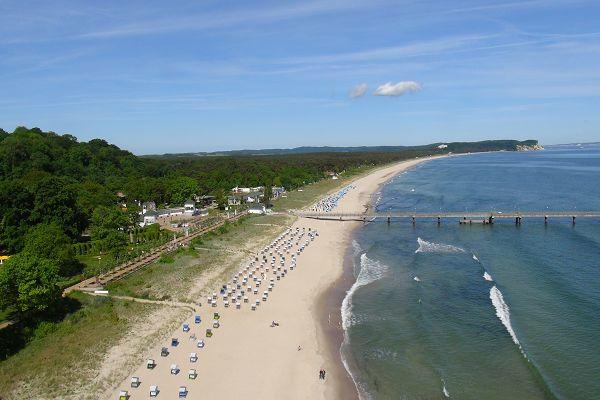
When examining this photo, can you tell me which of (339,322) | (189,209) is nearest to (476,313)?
(339,322)

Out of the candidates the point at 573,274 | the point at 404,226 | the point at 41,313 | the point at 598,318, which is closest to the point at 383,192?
the point at 404,226

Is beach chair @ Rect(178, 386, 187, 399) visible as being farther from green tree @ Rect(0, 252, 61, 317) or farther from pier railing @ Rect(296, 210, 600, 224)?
pier railing @ Rect(296, 210, 600, 224)

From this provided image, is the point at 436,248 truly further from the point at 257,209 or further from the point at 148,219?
the point at 148,219

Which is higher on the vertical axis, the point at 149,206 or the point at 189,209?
the point at 149,206

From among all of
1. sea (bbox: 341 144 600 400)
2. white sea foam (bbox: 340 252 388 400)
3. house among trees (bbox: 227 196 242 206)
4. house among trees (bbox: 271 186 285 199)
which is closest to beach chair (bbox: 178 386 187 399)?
white sea foam (bbox: 340 252 388 400)

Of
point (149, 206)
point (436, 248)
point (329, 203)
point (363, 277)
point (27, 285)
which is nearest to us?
point (27, 285)

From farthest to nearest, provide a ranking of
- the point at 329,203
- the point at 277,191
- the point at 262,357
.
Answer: the point at 277,191 → the point at 329,203 → the point at 262,357

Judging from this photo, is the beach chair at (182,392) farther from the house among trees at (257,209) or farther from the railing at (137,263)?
the house among trees at (257,209)
